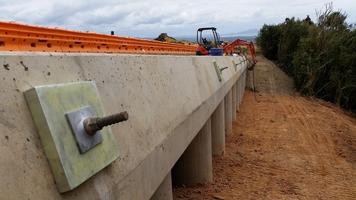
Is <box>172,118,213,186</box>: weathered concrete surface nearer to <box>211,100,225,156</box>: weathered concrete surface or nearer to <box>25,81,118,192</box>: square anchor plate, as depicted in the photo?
<box>211,100,225,156</box>: weathered concrete surface

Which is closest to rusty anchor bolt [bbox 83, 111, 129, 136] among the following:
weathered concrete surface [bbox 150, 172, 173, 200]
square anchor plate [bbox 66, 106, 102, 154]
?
square anchor plate [bbox 66, 106, 102, 154]

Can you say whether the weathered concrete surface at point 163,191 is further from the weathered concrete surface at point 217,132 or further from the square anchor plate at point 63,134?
the weathered concrete surface at point 217,132

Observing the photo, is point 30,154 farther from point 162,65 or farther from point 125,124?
point 162,65

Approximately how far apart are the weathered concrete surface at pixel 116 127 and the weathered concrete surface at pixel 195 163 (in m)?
2.46

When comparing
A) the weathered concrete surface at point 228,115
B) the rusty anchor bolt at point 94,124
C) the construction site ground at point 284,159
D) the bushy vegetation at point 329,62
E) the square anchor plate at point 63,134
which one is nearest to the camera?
the square anchor plate at point 63,134

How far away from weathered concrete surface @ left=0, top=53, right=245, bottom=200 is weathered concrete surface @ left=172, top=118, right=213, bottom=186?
96.8 inches

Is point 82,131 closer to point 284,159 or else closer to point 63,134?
point 63,134

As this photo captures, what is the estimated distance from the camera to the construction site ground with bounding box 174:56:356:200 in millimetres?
8320

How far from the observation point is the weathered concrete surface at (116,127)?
6.01ft

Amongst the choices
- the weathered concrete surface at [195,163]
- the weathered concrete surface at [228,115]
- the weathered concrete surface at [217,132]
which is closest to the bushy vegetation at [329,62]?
the weathered concrete surface at [228,115]

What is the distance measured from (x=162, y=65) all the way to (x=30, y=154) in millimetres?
2584

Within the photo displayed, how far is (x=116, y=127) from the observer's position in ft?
9.03

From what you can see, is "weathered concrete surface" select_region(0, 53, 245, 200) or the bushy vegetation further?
the bushy vegetation

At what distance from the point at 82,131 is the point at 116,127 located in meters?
0.51
